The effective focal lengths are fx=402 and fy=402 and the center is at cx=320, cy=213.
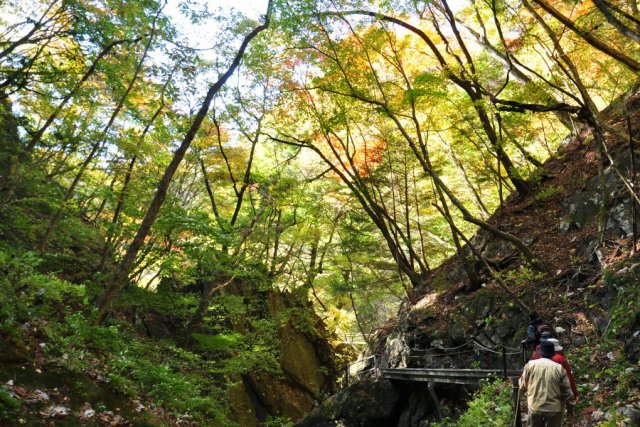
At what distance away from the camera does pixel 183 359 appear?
1260cm

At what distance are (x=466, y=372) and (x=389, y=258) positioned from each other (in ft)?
42.4

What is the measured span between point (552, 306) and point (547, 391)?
428cm

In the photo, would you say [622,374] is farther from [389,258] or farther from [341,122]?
[389,258]

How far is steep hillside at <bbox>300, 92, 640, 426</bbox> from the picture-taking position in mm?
6062

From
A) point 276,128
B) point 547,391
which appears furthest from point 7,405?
point 276,128

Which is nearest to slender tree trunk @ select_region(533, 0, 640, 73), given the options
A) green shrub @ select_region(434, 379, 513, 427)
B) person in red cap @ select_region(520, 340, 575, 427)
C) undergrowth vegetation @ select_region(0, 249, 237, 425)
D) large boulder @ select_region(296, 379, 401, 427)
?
person in red cap @ select_region(520, 340, 575, 427)

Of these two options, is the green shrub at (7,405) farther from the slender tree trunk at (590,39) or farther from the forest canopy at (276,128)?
the slender tree trunk at (590,39)

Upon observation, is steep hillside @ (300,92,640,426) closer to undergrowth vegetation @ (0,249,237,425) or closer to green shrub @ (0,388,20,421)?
undergrowth vegetation @ (0,249,237,425)

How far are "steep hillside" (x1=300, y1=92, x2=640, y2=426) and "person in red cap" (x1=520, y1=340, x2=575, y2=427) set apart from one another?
0.55m

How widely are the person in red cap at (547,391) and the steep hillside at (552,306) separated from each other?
1.80 feet

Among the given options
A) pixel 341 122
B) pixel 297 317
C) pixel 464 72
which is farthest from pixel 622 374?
pixel 297 317

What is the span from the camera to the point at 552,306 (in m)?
8.49

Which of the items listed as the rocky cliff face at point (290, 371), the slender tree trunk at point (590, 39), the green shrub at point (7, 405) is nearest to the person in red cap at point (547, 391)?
the green shrub at point (7, 405)

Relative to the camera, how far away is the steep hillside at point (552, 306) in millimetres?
6062
